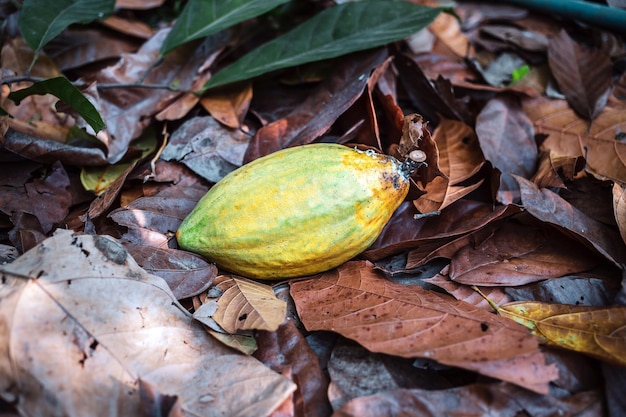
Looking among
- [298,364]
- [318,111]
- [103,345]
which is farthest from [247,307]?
[318,111]

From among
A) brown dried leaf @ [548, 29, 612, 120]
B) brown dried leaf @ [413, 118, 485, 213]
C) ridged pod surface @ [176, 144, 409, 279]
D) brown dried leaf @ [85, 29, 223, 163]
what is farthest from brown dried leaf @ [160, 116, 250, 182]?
brown dried leaf @ [548, 29, 612, 120]

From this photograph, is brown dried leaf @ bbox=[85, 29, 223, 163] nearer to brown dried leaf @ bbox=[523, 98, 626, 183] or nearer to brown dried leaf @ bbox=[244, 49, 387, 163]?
brown dried leaf @ bbox=[244, 49, 387, 163]

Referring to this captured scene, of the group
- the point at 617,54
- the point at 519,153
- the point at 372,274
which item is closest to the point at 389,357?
the point at 372,274

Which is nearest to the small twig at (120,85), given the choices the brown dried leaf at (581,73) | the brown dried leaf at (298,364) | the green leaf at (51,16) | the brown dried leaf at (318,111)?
the green leaf at (51,16)

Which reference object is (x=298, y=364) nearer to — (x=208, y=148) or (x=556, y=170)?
→ (x=208, y=148)

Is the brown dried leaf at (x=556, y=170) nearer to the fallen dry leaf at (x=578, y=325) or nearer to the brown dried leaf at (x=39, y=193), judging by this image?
the fallen dry leaf at (x=578, y=325)

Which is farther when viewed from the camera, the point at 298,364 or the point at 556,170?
the point at 556,170
